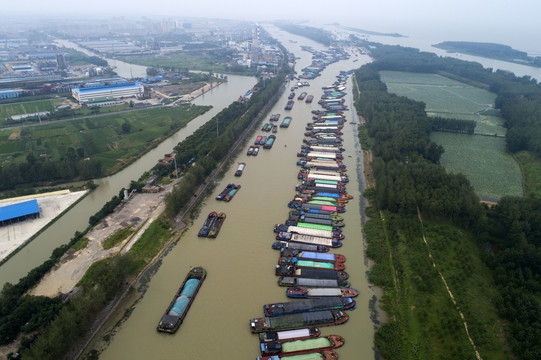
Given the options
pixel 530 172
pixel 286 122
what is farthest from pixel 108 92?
pixel 530 172

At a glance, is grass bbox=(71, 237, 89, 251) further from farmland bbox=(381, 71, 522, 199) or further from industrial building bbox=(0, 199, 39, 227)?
farmland bbox=(381, 71, 522, 199)

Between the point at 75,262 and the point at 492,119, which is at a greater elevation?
the point at 492,119

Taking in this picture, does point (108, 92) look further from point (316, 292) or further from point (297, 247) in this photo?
point (316, 292)

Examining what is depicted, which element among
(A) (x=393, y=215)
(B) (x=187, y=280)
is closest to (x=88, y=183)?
(B) (x=187, y=280)

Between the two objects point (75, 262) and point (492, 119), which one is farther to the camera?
point (492, 119)

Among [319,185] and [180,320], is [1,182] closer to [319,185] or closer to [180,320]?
[180,320]

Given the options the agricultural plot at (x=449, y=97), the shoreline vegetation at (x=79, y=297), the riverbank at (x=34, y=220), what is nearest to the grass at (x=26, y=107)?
the riverbank at (x=34, y=220)

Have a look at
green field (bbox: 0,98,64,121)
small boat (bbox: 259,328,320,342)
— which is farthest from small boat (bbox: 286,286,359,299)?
green field (bbox: 0,98,64,121)
